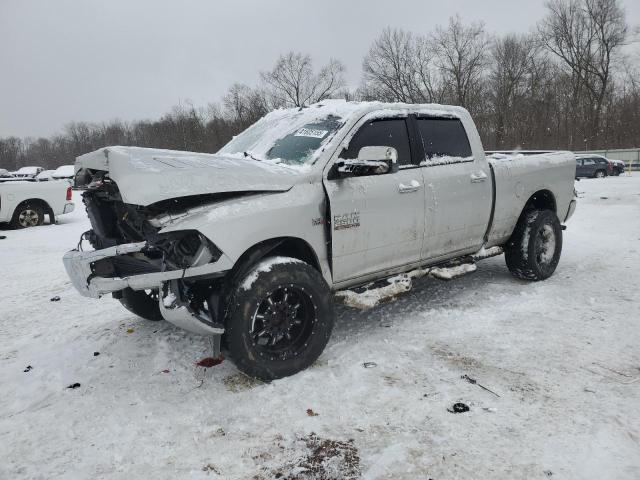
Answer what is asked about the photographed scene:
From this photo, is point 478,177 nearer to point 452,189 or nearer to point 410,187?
point 452,189

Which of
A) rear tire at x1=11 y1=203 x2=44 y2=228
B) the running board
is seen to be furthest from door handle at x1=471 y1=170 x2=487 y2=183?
rear tire at x1=11 y1=203 x2=44 y2=228

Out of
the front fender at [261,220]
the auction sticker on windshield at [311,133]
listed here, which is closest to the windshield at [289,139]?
the auction sticker on windshield at [311,133]

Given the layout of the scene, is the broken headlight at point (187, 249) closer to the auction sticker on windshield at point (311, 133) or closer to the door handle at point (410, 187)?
the auction sticker on windshield at point (311, 133)

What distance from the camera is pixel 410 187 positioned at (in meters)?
3.92

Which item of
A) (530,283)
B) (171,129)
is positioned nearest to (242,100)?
(171,129)

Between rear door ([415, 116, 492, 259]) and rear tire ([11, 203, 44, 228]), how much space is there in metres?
11.2

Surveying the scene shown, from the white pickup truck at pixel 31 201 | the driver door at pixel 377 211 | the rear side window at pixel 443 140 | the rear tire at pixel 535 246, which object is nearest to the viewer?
the driver door at pixel 377 211

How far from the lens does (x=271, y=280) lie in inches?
121

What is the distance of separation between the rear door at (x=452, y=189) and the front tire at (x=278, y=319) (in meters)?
1.38

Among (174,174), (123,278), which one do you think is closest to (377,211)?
(174,174)

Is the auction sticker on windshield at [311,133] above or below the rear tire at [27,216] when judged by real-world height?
above

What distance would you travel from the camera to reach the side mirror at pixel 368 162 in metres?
3.39

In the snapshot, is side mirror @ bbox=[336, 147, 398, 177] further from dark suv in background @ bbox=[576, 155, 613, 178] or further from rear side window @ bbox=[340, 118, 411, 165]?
dark suv in background @ bbox=[576, 155, 613, 178]

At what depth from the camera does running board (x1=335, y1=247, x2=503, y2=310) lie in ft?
12.1
